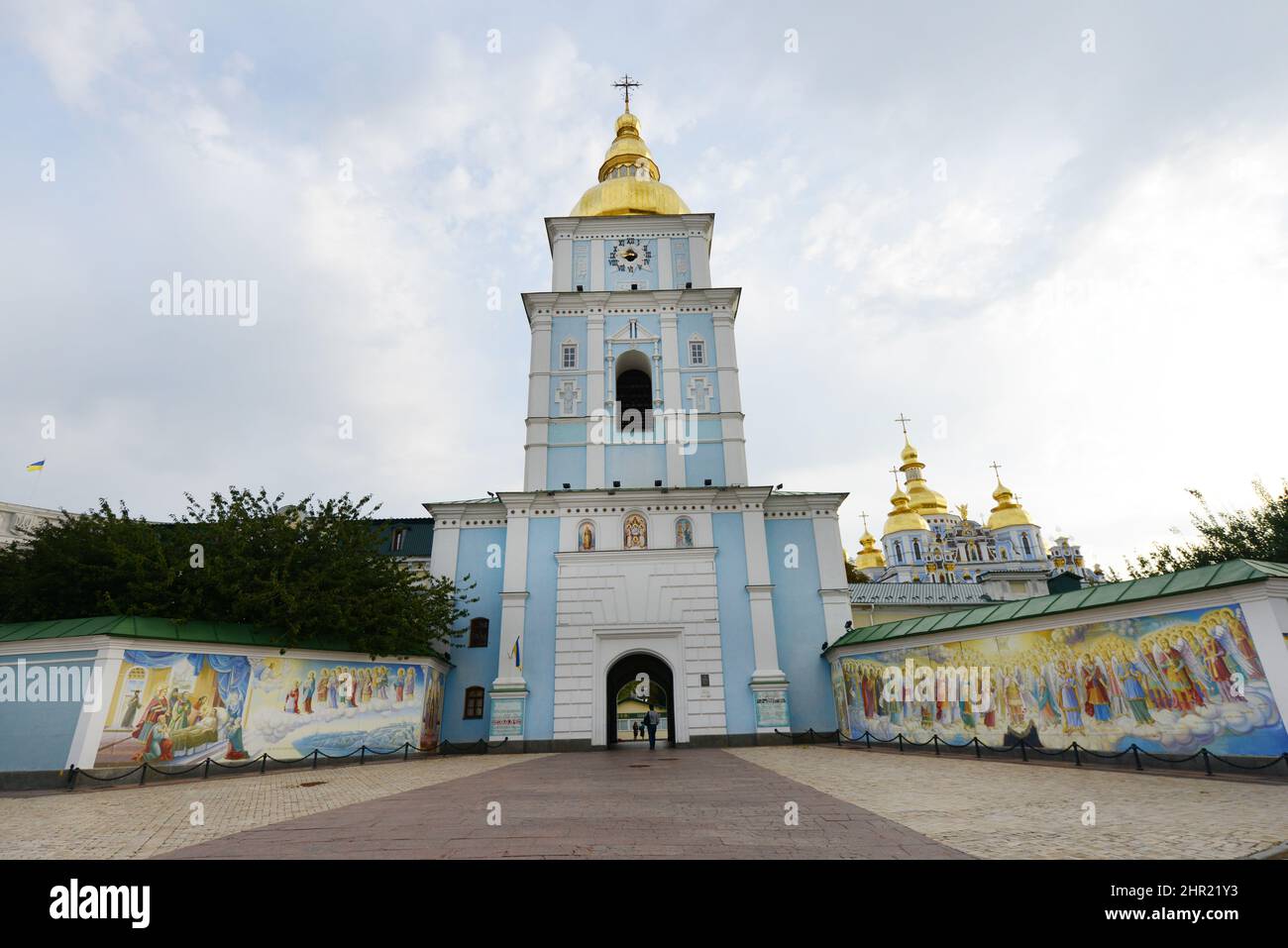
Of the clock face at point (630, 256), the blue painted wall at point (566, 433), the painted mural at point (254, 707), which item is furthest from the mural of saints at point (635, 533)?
the clock face at point (630, 256)

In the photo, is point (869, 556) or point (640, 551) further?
point (869, 556)

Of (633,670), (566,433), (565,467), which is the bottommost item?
(633,670)

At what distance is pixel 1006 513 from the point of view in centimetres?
6638

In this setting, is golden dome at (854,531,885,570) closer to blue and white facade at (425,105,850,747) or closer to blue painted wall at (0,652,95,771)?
blue and white facade at (425,105,850,747)

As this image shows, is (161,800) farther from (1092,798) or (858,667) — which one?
(858,667)

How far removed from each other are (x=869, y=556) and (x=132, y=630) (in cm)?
6508

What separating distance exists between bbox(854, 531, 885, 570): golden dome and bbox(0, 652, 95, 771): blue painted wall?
65017mm

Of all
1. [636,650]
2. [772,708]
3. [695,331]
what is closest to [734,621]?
[772,708]

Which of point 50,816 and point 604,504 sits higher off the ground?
point 604,504

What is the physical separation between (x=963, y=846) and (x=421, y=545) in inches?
960

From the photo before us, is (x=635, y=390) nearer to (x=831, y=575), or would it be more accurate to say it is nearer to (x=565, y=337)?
(x=565, y=337)

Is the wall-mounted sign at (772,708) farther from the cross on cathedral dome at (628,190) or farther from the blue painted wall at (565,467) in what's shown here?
the cross on cathedral dome at (628,190)
